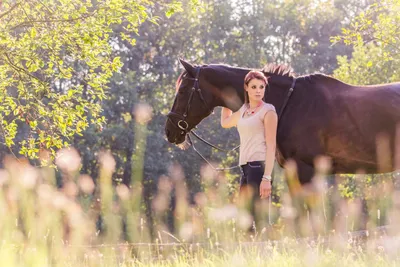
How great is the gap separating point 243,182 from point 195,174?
100 feet

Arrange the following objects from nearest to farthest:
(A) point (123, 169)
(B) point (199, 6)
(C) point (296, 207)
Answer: (C) point (296, 207), (B) point (199, 6), (A) point (123, 169)

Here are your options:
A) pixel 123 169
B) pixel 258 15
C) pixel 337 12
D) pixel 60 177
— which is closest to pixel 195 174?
pixel 123 169

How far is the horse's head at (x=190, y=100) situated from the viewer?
9.12 meters

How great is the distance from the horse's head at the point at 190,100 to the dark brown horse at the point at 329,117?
0.19m

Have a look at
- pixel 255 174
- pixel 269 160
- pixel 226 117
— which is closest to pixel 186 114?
pixel 226 117

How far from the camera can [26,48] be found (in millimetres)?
11258

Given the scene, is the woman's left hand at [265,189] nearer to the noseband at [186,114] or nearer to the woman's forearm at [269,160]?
the woman's forearm at [269,160]

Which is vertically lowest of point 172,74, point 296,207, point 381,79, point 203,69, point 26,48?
point 296,207

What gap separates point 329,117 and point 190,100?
184cm

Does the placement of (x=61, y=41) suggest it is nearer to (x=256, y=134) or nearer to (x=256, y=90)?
(x=256, y=90)

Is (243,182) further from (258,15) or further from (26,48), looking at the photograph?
(258,15)

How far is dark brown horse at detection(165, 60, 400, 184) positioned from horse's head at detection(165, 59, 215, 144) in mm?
187

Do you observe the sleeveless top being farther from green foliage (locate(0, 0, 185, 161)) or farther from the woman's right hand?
green foliage (locate(0, 0, 185, 161))

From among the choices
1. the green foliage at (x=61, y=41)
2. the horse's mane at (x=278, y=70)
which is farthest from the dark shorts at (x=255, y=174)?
the green foliage at (x=61, y=41)
